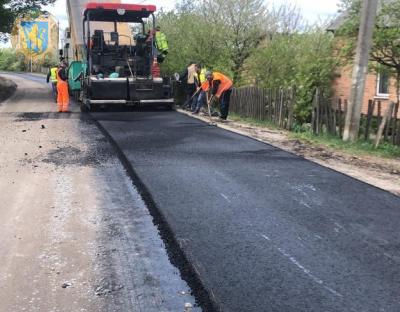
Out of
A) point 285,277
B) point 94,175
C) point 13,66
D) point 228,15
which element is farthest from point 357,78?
point 13,66

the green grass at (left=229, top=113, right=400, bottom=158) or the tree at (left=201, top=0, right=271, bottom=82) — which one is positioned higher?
the tree at (left=201, top=0, right=271, bottom=82)

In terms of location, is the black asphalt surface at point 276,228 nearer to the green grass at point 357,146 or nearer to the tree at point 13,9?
the green grass at point 357,146

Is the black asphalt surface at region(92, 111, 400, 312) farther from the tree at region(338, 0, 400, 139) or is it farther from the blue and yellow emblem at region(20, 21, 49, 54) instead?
the blue and yellow emblem at region(20, 21, 49, 54)

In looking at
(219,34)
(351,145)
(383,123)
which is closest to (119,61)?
(219,34)

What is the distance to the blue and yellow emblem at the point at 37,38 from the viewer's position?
64312 mm

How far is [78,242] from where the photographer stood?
4.40m

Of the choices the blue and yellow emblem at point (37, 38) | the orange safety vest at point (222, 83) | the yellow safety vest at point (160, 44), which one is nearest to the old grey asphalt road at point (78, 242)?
the orange safety vest at point (222, 83)

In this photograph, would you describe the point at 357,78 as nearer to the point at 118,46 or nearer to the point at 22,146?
the point at 22,146

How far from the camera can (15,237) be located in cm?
448

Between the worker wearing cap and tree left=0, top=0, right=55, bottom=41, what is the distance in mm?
12601

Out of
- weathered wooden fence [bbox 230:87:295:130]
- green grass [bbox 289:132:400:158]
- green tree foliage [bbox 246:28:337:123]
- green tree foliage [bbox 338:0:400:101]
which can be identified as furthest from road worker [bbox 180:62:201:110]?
green grass [bbox 289:132:400:158]

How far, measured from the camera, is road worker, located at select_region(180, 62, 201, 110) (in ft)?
49.8

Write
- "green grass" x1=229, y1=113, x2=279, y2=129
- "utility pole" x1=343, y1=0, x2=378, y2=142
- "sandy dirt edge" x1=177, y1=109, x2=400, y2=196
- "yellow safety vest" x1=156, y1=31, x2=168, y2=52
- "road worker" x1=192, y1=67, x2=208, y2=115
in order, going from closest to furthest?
1. "sandy dirt edge" x1=177, y1=109, x2=400, y2=196
2. "utility pole" x1=343, y1=0, x2=378, y2=142
3. "green grass" x1=229, y1=113, x2=279, y2=129
4. "road worker" x1=192, y1=67, x2=208, y2=115
5. "yellow safety vest" x1=156, y1=31, x2=168, y2=52

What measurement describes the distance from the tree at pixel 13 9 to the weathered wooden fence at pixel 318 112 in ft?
40.0
